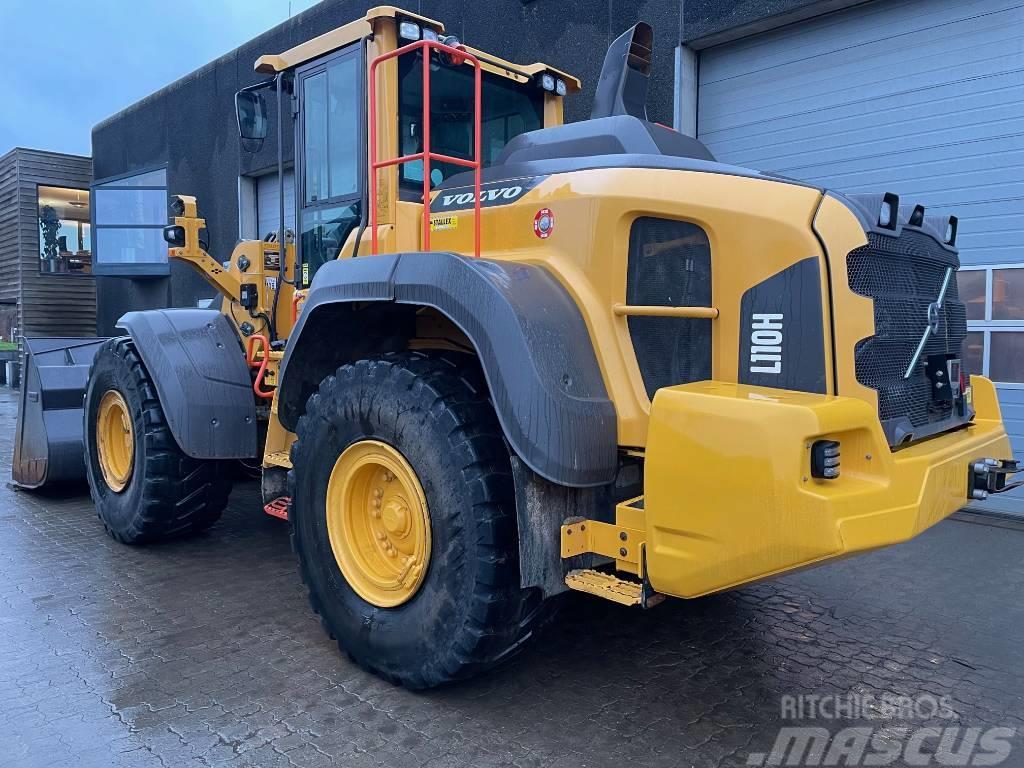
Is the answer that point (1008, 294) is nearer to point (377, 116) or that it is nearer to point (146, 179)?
point (377, 116)

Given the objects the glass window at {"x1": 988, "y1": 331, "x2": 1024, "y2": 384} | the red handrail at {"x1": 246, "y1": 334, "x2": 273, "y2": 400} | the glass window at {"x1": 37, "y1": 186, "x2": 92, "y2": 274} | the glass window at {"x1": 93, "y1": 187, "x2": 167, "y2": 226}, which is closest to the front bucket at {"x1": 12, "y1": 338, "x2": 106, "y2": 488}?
the red handrail at {"x1": 246, "y1": 334, "x2": 273, "y2": 400}

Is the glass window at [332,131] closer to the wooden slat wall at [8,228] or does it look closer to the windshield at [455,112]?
the windshield at [455,112]

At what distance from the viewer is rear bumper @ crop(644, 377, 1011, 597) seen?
2.34 m

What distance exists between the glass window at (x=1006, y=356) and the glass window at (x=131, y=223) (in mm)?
14369

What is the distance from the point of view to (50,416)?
21.1 ft

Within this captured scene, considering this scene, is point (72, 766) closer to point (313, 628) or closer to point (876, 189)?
point (313, 628)

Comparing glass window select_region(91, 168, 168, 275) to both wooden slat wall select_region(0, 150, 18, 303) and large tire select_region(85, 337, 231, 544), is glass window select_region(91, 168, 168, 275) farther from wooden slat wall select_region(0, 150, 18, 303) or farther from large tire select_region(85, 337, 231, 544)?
large tire select_region(85, 337, 231, 544)

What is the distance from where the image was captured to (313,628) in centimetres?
386

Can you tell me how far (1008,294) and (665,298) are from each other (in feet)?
14.9

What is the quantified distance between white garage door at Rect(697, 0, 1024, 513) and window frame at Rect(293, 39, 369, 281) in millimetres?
4503

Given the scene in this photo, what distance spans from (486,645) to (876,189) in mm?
5600

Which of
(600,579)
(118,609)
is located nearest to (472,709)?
(600,579)

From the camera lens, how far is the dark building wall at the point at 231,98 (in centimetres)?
815

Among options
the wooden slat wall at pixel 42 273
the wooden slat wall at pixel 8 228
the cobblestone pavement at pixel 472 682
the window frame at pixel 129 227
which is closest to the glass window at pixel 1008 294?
the cobblestone pavement at pixel 472 682
